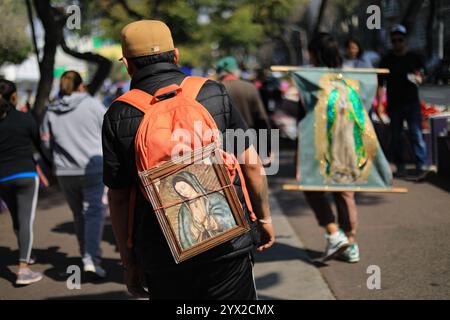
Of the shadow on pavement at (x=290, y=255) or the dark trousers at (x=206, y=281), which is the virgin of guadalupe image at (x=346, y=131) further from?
the dark trousers at (x=206, y=281)

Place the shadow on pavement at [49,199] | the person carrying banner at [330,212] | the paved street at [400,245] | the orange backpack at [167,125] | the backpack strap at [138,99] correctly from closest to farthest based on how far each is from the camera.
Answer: the orange backpack at [167,125], the backpack strap at [138,99], the paved street at [400,245], the person carrying banner at [330,212], the shadow on pavement at [49,199]

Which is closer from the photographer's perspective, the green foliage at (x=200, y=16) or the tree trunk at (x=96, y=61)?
the tree trunk at (x=96, y=61)

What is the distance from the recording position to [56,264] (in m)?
5.76

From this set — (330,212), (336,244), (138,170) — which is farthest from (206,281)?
(330,212)

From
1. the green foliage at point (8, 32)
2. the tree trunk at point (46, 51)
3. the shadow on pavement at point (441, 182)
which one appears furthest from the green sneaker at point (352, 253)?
the tree trunk at point (46, 51)

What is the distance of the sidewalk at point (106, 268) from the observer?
15.6 feet

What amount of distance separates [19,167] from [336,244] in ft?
9.05

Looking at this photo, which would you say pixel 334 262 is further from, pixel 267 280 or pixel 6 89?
pixel 6 89

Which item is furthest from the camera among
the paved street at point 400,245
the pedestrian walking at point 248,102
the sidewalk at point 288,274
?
the pedestrian walking at point 248,102

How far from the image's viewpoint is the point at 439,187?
466cm

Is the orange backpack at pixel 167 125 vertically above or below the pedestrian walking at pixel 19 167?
above
